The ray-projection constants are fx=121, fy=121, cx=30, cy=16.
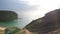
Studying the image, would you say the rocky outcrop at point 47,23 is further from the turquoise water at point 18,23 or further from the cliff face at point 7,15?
the cliff face at point 7,15

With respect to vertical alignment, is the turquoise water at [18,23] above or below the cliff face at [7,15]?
below

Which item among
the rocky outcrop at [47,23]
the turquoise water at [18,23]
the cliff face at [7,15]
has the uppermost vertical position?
the cliff face at [7,15]

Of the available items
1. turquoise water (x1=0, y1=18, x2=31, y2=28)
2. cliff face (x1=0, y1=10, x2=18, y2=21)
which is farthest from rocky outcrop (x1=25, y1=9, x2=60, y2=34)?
cliff face (x1=0, y1=10, x2=18, y2=21)

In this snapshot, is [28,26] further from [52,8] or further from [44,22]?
[52,8]

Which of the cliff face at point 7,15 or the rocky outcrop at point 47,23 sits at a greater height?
the cliff face at point 7,15

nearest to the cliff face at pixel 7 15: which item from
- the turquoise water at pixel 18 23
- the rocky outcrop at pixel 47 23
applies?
the turquoise water at pixel 18 23

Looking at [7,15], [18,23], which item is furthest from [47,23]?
[7,15]
